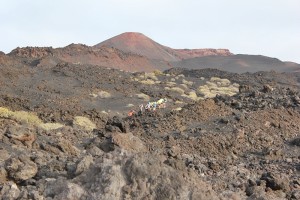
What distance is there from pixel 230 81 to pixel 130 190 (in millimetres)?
41973

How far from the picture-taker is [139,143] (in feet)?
33.9

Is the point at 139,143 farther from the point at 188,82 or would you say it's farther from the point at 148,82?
the point at 188,82

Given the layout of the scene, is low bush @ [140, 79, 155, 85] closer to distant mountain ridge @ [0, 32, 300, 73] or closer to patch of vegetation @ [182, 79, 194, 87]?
patch of vegetation @ [182, 79, 194, 87]

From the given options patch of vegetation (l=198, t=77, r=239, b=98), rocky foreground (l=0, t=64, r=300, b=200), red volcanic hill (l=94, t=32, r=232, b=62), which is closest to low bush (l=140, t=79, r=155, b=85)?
rocky foreground (l=0, t=64, r=300, b=200)

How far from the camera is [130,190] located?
515cm

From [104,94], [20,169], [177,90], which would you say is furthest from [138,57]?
[20,169]

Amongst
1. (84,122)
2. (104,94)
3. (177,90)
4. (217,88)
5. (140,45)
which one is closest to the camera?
(84,122)

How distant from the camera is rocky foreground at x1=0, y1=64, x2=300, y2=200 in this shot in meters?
5.27

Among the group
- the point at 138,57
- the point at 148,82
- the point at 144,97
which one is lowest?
the point at 144,97

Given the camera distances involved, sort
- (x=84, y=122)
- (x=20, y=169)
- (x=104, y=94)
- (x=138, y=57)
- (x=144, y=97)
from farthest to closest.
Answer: (x=138, y=57)
(x=144, y=97)
(x=104, y=94)
(x=84, y=122)
(x=20, y=169)

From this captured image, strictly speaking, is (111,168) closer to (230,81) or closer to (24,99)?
(24,99)

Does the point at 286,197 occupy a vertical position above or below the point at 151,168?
below

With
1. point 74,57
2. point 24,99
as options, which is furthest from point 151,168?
point 74,57

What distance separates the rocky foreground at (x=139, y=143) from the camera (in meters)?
5.27
